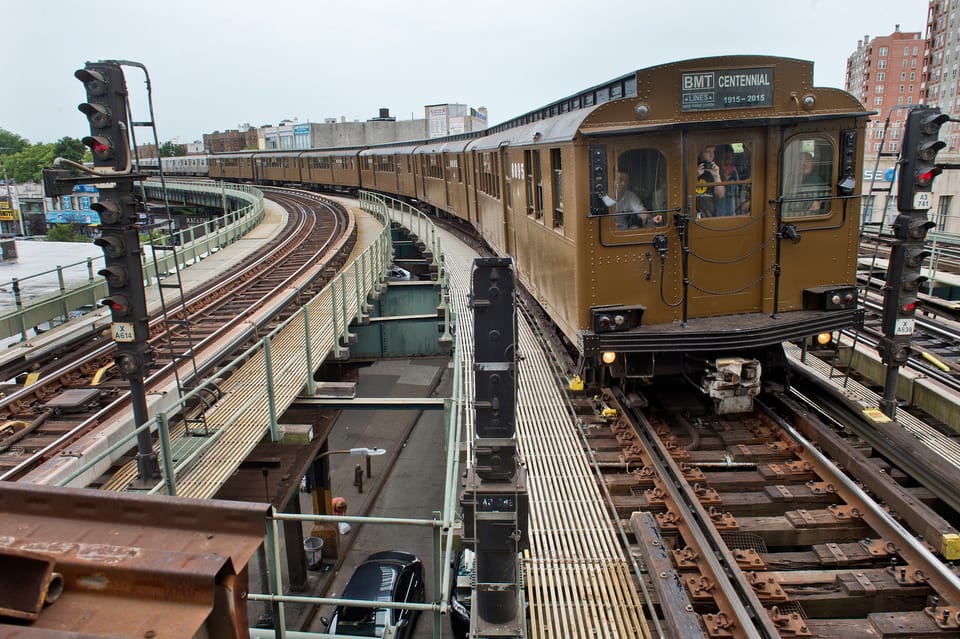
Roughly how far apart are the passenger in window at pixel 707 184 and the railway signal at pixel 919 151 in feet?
6.06

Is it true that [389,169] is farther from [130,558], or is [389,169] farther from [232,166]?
[130,558]

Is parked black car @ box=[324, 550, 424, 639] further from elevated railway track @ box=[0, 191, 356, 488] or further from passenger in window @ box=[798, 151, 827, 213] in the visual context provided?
passenger in window @ box=[798, 151, 827, 213]

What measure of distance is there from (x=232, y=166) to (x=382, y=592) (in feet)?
184

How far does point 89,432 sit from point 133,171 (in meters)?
3.37

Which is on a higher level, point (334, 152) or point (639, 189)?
point (334, 152)

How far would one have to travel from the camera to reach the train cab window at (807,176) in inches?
291

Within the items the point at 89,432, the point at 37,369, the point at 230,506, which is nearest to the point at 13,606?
the point at 230,506

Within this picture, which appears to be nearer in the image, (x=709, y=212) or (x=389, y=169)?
(x=709, y=212)

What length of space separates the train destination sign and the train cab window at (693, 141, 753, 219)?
42cm

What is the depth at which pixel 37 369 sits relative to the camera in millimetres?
11195

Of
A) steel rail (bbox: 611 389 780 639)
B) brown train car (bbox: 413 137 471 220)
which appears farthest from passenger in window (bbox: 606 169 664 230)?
brown train car (bbox: 413 137 471 220)

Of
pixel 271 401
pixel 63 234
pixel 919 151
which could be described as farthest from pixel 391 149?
pixel 63 234

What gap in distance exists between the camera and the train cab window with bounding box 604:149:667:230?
23.9 feet

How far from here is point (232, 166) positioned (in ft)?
201
